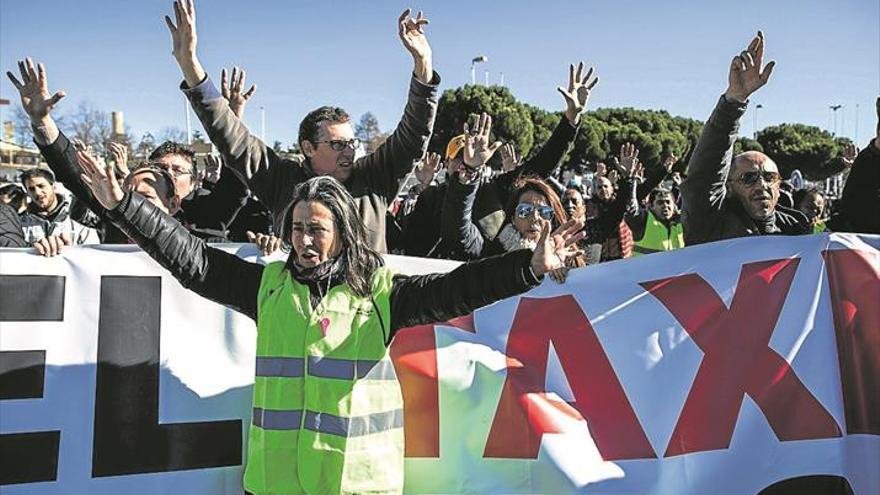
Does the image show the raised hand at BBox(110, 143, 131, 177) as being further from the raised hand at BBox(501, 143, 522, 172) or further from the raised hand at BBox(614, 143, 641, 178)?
the raised hand at BBox(614, 143, 641, 178)

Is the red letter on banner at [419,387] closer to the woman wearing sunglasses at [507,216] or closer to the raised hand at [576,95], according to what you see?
the woman wearing sunglasses at [507,216]

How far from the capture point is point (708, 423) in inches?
123

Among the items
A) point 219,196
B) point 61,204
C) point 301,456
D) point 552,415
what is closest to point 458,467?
point 552,415

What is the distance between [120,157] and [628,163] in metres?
4.59

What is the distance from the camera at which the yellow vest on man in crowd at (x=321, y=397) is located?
2.25 metres

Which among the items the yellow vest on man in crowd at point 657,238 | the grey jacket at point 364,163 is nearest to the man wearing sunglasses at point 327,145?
the grey jacket at point 364,163

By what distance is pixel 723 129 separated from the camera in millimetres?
3271

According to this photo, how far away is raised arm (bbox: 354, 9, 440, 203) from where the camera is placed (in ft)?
10.9

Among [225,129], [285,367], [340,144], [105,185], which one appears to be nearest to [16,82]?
[225,129]

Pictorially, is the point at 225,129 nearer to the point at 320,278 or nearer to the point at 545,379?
the point at 320,278

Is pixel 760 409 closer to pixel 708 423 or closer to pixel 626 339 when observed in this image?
pixel 708 423

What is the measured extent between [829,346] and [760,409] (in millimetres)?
432

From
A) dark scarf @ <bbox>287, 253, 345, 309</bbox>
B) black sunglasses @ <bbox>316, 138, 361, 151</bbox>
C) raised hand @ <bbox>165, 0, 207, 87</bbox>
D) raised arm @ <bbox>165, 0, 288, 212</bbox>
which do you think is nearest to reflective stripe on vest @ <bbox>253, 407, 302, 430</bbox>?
dark scarf @ <bbox>287, 253, 345, 309</bbox>

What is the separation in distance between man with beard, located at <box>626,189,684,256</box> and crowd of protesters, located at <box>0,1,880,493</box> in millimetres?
1514
